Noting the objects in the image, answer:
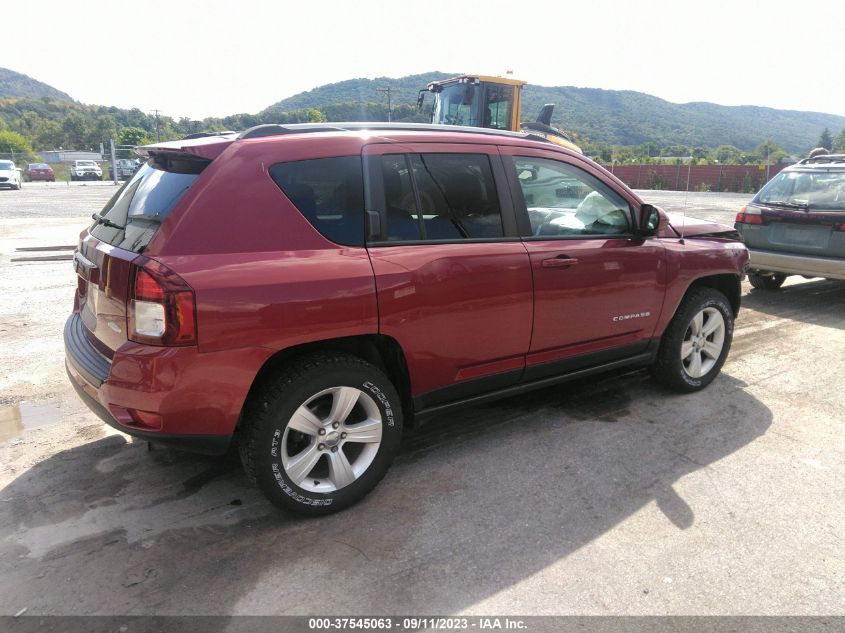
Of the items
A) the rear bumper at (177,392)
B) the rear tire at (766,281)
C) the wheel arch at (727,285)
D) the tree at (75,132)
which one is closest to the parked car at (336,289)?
the rear bumper at (177,392)

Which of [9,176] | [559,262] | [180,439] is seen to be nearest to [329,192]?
[180,439]

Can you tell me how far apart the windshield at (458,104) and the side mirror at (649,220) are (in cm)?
992

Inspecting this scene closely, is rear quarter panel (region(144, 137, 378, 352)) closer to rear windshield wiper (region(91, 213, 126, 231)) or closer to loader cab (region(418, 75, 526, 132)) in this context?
rear windshield wiper (region(91, 213, 126, 231))

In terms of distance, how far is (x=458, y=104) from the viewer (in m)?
13.5

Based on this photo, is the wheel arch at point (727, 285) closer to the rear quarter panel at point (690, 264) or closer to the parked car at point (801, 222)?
the rear quarter panel at point (690, 264)

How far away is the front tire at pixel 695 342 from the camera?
13.8ft

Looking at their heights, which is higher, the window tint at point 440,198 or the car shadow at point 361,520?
the window tint at point 440,198

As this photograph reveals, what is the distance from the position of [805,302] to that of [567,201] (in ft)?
16.8

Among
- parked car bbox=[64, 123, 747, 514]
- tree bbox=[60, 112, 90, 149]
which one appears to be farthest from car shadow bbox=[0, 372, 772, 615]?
tree bbox=[60, 112, 90, 149]

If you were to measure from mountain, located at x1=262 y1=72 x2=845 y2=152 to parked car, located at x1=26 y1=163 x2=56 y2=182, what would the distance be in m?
40.3

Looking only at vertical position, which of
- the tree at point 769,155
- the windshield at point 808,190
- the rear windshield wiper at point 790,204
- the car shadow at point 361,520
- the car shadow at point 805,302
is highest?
the tree at point 769,155

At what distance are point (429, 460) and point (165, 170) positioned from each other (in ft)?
6.89

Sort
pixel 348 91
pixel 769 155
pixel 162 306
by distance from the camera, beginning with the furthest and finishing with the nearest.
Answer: pixel 348 91 < pixel 769 155 < pixel 162 306

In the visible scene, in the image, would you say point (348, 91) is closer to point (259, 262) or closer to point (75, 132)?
point (75, 132)
